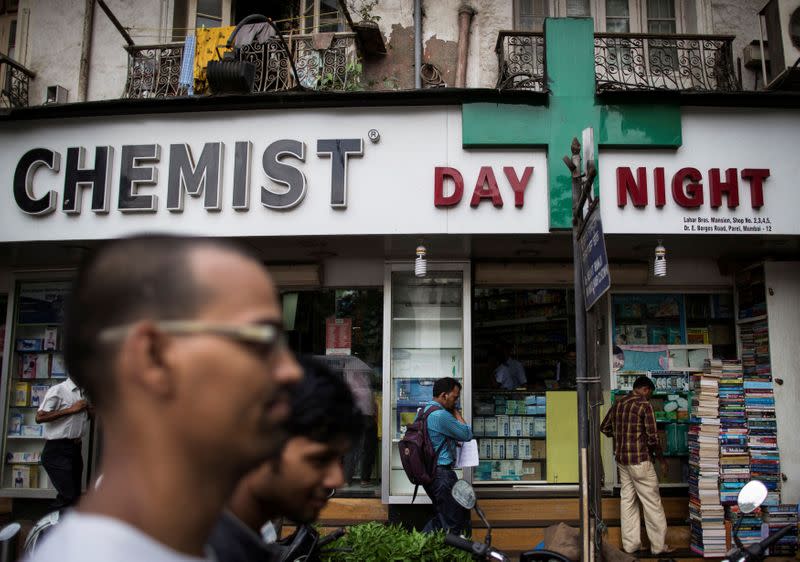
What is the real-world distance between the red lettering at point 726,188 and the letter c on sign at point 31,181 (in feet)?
26.1

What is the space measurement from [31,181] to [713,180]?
27.4ft

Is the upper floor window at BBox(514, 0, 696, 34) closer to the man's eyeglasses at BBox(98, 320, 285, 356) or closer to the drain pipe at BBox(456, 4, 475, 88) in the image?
the drain pipe at BBox(456, 4, 475, 88)

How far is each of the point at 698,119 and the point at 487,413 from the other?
192 inches

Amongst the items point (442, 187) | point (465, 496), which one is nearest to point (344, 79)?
point (442, 187)

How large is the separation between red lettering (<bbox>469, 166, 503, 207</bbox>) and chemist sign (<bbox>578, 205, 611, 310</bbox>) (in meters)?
2.57

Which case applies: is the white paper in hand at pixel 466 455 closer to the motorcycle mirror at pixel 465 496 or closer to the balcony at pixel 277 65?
the motorcycle mirror at pixel 465 496

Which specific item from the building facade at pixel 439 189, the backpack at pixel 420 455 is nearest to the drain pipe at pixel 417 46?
the building facade at pixel 439 189

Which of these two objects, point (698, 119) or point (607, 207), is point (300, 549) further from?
point (698, 119)

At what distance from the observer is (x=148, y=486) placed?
916 millimetres

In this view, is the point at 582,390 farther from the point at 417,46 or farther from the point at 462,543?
the point at 417,46

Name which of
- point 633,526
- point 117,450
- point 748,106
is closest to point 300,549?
point 117,450

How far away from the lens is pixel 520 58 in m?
8.22

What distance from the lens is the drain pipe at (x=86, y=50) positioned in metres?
8.96

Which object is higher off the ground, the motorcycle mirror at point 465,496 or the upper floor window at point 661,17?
the upper floor window at point 661,17
